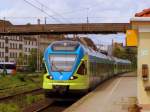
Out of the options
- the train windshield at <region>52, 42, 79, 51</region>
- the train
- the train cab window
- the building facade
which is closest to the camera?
the train

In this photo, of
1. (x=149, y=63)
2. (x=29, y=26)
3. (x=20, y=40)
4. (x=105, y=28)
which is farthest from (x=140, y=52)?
(x=20, y=40)

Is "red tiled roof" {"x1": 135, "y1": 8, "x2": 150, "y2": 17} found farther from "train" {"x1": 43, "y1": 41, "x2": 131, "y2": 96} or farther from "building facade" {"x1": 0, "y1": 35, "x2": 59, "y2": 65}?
"building facade" {"x1": 0, "y1": 35, "x2": 59, "y2": 65}

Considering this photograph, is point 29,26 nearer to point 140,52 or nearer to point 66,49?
point 66,49

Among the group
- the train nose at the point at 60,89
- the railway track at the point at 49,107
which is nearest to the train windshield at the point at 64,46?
the train nose at the point at 60,89

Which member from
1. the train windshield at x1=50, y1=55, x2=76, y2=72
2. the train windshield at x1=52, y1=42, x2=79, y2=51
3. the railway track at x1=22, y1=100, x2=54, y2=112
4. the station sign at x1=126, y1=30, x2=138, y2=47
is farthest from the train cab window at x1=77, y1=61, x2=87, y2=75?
the station sign at x1=126, y1=30, x2=138, y2=47

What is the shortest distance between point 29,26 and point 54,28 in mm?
4409

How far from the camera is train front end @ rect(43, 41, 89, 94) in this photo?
27.9 meters

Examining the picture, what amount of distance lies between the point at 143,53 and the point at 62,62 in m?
11.1

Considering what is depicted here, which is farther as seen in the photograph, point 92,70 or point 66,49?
point 92,70

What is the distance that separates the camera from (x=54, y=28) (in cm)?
8094

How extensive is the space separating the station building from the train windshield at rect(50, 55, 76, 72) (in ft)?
34.5

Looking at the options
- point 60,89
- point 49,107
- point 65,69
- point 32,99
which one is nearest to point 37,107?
point 49,107

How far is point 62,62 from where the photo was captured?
2883 cm

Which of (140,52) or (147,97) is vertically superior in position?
(140,52)
